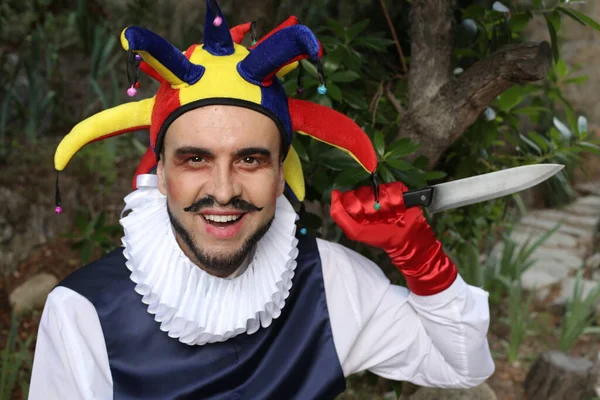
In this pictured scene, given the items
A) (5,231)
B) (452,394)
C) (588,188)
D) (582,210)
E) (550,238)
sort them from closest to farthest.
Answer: (452,394) → (5,231) → (550,238) → (582,210) → (588,188)

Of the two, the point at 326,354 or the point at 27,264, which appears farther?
the point at 27,264

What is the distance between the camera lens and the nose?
4.33ft

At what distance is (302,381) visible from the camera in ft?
5.13

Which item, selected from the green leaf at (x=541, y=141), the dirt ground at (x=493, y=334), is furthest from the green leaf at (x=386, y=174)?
the dirt ground at (x=493, y=334)

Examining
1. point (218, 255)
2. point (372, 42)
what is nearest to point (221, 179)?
point (218, 255)

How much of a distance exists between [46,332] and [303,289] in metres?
0.60

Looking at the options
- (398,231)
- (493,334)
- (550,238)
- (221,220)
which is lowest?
(550,238)

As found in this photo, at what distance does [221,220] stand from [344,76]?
61 centimetres

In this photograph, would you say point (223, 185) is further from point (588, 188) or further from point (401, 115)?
point (588, 188)

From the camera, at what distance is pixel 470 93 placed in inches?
66.9

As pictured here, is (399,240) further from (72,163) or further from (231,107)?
(72,163)

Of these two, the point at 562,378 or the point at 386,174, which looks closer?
the point at 386,174

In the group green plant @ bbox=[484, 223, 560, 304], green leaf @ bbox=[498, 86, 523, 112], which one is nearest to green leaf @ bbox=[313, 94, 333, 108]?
green leaf @ bbox=[498, 86, 523, 112]

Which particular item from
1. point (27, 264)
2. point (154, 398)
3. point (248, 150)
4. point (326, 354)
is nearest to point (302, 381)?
point (326, 354)
